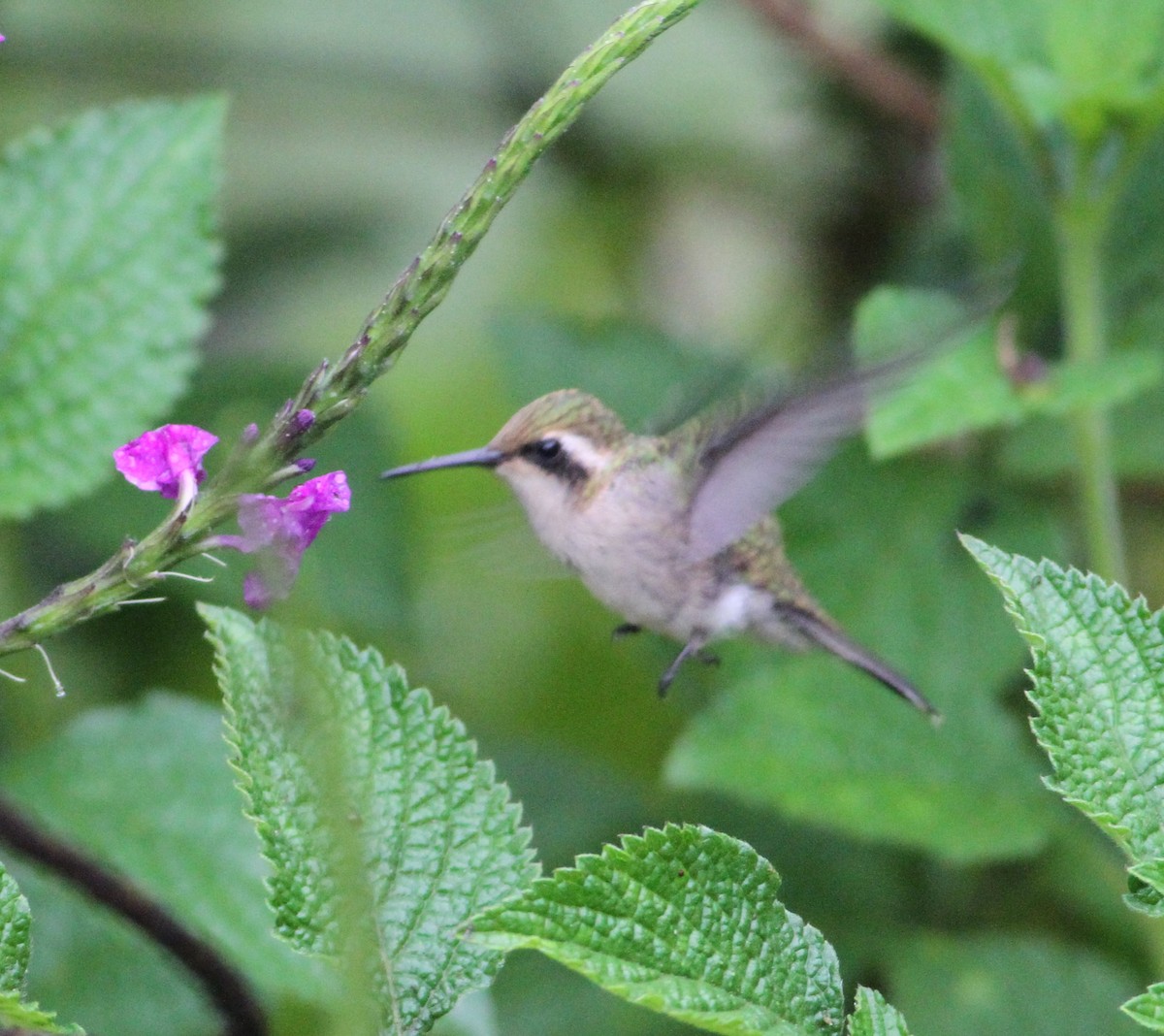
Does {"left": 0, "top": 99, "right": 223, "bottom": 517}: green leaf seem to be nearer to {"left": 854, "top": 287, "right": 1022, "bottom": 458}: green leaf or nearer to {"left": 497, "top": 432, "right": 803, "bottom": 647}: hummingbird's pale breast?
{"left": 497, "top": 432, "right": 803, "bottom": 647}: hummingbird's pale breast

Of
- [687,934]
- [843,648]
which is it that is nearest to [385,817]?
[687,934]

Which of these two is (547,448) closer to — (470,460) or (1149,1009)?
(470,460)

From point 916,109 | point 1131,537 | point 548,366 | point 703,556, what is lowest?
point 703,556

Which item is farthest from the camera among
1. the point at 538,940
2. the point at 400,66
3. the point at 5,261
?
the point at 400,66

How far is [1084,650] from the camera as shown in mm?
1096

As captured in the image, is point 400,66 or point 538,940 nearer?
point 538,940

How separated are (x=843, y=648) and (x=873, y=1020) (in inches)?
32.5

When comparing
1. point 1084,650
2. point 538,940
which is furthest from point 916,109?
point 538,940

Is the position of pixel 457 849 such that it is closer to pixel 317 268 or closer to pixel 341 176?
pixel 317 268

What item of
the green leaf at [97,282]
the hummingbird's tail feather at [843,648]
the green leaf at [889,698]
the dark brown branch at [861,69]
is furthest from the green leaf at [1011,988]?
the dark brown branch at [861,69]

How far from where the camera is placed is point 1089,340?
2180 mm

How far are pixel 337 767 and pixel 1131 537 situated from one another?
2672 mm

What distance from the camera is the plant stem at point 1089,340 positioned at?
2.12m

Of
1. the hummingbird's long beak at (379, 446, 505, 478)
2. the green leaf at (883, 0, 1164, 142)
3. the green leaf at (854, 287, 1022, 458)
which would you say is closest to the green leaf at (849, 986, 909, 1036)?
the hummingbird's long beak at (379, 446, 505, 478)
